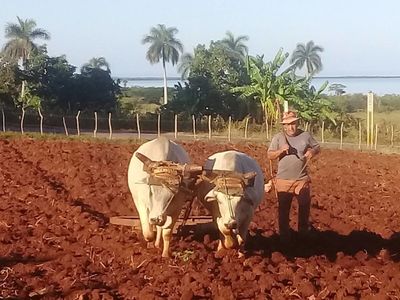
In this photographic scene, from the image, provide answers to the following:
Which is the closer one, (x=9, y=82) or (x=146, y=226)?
(x=146, y=226)

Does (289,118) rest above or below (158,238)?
above

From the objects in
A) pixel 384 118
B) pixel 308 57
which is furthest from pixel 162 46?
pixel 384 118


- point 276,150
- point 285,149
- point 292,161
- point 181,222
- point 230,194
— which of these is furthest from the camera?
point 292,161

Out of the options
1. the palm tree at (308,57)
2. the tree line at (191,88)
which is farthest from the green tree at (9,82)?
the palm tree at (308,57)

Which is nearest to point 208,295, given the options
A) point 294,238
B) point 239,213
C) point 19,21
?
point 239,213

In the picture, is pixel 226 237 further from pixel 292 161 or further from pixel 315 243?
pixel 315 243

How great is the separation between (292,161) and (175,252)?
1834mm

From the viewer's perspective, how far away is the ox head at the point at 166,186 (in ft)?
25.7

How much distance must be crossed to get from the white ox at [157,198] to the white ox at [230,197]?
0.83ft

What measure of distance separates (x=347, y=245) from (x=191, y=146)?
14404 mm

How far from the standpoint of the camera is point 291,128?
8961mm

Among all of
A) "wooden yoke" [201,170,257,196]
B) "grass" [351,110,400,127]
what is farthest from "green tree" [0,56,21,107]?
"wooden yoke" [201,170,257,196]

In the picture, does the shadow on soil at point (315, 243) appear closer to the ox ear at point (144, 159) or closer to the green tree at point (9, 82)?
the ox ear at point (144, 159)

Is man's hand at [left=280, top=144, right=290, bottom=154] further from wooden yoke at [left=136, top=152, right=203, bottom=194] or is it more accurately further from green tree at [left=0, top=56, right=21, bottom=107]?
green tree at [left=0, top=56, right=21, bottom=107]
